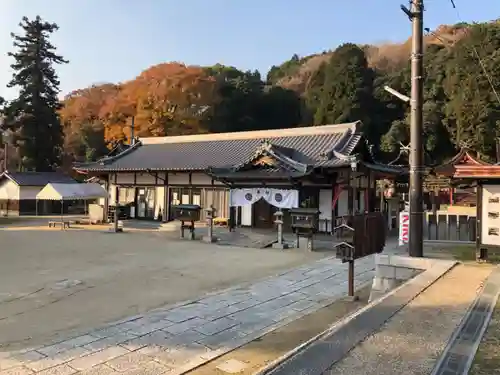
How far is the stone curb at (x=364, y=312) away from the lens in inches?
140

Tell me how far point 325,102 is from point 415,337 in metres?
38.7

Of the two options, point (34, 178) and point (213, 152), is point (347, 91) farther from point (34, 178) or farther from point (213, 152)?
point (34, 178)

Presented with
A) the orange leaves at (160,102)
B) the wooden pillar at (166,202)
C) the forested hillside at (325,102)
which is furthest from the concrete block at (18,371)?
the orange leaves at (160,102)

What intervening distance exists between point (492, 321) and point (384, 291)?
110 inches

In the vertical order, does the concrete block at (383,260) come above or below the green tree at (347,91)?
below

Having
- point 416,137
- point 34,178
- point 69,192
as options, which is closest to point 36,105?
point 34,178

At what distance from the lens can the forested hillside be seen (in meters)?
30.2

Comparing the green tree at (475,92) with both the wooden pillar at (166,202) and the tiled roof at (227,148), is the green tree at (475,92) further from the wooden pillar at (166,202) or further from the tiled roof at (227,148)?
the wooden pillar at (166,202)

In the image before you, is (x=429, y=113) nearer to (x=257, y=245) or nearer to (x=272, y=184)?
(x=272, y=184)

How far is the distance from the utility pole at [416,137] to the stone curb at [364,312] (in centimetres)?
62

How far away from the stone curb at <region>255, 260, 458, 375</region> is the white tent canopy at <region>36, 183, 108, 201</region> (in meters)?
19.5

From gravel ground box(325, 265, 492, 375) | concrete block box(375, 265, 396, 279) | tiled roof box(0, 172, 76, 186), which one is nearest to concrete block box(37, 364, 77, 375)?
gravel ground box(325, 265, 492, 375)

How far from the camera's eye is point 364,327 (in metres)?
4.54

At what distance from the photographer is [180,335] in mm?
5613
